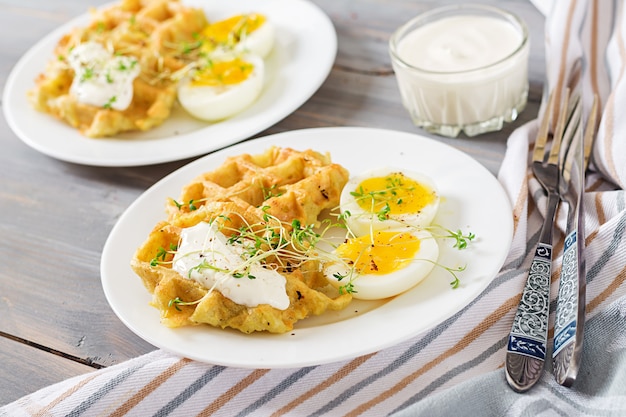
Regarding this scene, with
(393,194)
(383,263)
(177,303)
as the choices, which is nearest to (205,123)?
(393,194)

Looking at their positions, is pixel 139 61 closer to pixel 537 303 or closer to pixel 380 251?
pixel 380 251

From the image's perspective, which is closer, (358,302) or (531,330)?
(531,330)

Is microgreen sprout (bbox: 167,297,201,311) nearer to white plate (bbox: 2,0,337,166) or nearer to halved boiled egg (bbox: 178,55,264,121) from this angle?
white plate (bbox: 2,0,337,166)

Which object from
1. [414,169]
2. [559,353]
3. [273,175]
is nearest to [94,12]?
[273,175]

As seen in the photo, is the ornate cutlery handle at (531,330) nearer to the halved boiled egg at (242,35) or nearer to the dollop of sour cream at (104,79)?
the halved boiled egg at (242,35)

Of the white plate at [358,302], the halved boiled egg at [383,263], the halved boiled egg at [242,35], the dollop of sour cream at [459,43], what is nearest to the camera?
the white plate at [358,302]

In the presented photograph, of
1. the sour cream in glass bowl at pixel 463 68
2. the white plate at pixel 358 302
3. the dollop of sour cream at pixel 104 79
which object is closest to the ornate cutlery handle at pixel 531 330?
the white plate at pixel 358 302
